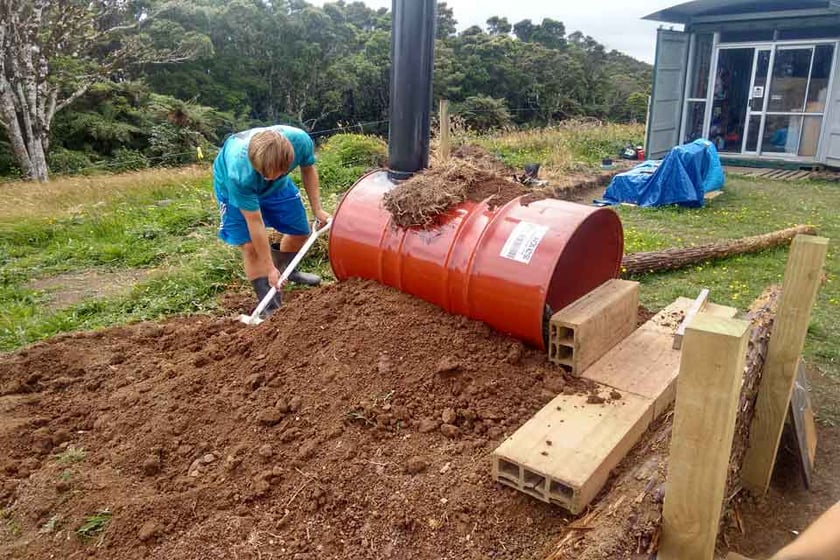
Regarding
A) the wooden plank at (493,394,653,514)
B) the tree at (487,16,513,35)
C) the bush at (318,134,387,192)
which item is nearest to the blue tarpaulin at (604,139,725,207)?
the bush at (318,134,387,192)

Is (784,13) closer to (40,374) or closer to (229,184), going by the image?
(229,184)

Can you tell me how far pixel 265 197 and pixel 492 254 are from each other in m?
2.17

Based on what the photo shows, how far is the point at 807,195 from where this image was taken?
9734 mm

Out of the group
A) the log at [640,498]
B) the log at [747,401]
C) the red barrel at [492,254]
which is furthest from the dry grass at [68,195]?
the log at [747,401]

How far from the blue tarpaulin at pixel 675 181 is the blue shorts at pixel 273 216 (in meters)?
6.24

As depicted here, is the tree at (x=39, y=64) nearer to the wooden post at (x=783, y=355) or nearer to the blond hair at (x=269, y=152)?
the blond hair at (x=269, y=152)

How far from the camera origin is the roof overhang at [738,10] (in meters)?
11.3

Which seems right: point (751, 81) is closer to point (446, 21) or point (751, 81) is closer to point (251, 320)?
point (251, 320)

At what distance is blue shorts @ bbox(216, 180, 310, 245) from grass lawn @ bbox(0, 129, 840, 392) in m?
0.71

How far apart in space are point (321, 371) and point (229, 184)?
1.53m

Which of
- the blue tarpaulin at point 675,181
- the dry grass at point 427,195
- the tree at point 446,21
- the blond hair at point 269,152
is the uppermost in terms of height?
the tree at point 446,21

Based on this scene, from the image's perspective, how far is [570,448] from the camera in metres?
2.42

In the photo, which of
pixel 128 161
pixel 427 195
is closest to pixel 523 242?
pixel 427 195

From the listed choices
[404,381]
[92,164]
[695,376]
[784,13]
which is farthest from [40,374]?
[92,164]
